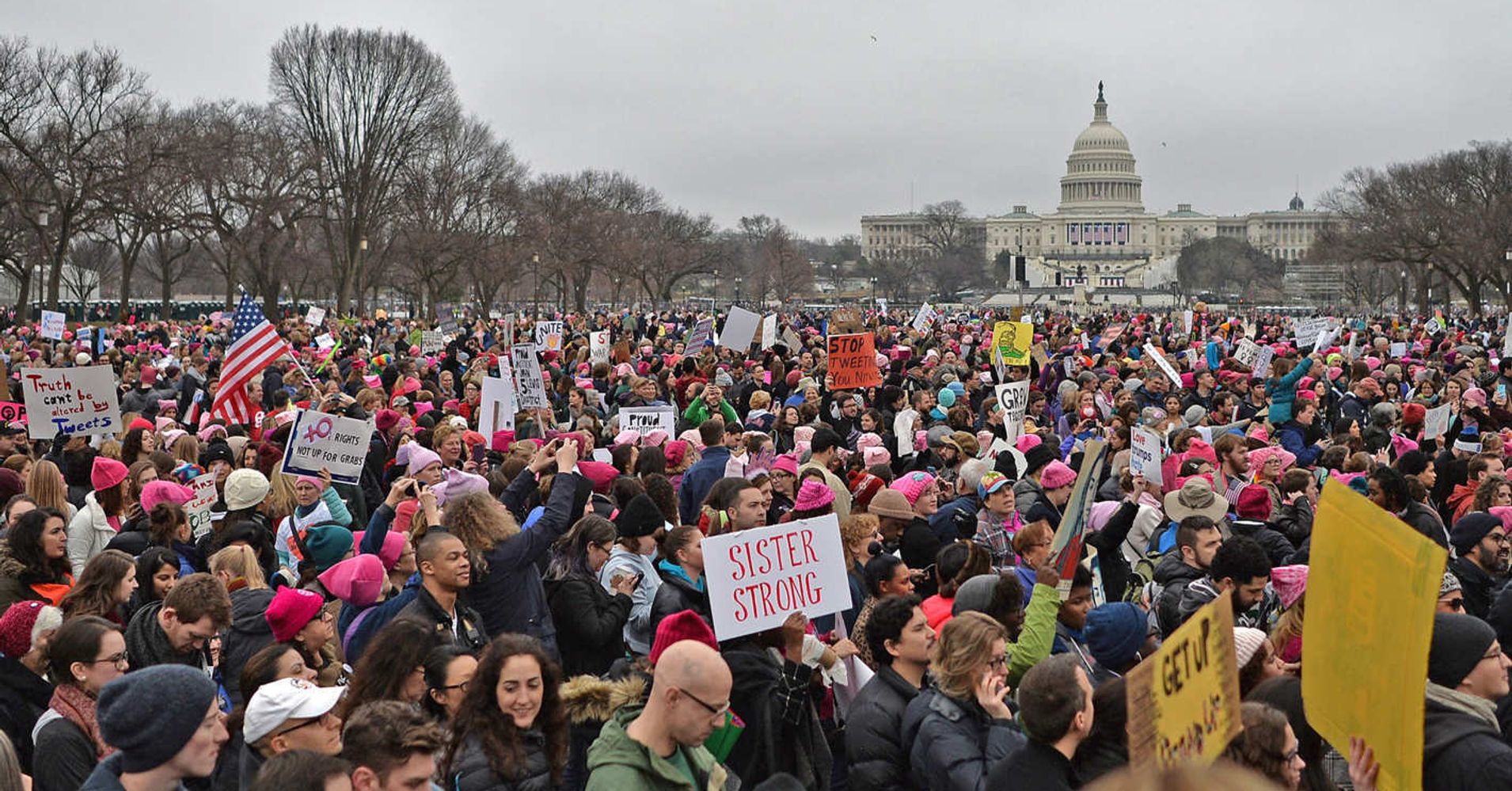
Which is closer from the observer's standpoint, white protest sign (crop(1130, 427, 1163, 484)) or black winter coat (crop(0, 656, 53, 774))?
black winter coat (crop(0, 656, 53, 774))

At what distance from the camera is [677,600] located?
22.3ft

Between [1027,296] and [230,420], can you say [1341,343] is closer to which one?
[230,420]

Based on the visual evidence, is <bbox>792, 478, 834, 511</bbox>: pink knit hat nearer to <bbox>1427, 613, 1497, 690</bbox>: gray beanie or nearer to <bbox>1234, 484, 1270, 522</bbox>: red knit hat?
<bbox>1234, 484, 1270, 522</bbox>: red knit hat

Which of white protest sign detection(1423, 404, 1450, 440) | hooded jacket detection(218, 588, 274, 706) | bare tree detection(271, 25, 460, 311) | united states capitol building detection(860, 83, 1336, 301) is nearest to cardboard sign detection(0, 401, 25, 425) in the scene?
hooded jacket detection(218, 588, 274, 706)

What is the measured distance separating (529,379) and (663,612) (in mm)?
7319

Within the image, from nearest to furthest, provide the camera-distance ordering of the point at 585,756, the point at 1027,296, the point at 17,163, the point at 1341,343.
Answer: the point at 585,756
the point at 1341,343
the point at 17,163
the point at 1027,296

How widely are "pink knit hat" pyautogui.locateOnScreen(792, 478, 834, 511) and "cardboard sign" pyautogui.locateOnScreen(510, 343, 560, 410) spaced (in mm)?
5917

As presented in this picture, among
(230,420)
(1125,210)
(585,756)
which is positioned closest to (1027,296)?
(1125,210)

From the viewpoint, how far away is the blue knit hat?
5.95 metres

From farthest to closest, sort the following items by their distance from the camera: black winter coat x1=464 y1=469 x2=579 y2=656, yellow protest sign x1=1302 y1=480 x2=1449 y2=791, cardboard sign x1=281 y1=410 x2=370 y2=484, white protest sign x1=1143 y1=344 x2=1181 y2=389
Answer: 1. white protest sign x1=1143 y1=344 x2=1181 y2=389
2. cardboard sign x1=281 y1=410 x2=370 y2=484
3. black winter coat x1=464 y1=469 x2=579 y2=656
4. yellow protest sign x1=1302 y1=480 x2=1449 y2=791

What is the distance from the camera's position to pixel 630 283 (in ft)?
314

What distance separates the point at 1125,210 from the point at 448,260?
135 metres

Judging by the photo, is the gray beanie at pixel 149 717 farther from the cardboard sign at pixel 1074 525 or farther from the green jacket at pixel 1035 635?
the cardboard sign at pixel 1074 525

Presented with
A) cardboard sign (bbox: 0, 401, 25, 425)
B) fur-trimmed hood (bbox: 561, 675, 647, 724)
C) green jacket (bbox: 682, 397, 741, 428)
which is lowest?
fur-trimmed hood (bbox: 561, 675, 647, 724)
